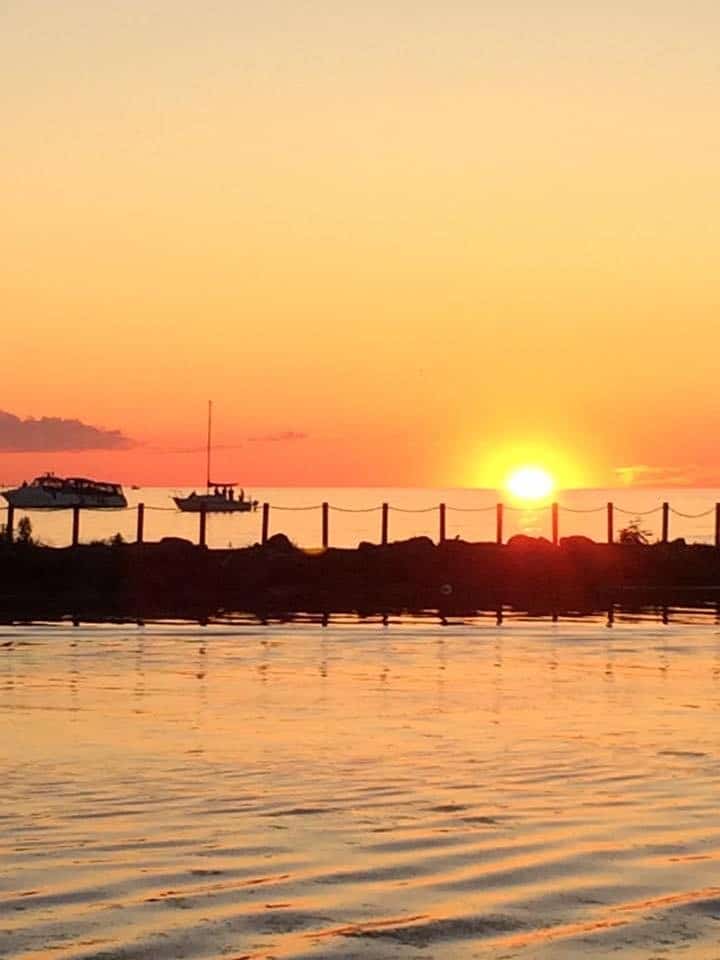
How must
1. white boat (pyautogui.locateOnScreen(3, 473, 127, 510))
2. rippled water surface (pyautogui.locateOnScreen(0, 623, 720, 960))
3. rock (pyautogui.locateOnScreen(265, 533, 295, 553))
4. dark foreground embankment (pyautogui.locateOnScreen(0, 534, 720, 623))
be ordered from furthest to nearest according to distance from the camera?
white boat (pyautogui.locateOnScreen(3, 473, 127, 510)) → rock (pyautogui.locateOnScreen(265, 533, 295, 553)) → dark foreground embankment (pyautogui.locateOnScreen(0, 534, 720, 623)) → rippled water surface (pyautogui.locateOnScreen(0, 623, 720, 960))

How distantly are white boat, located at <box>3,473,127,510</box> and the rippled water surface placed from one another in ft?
429

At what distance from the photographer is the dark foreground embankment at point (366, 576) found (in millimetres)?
38031

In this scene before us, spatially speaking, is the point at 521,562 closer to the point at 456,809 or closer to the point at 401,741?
the point at 401,741

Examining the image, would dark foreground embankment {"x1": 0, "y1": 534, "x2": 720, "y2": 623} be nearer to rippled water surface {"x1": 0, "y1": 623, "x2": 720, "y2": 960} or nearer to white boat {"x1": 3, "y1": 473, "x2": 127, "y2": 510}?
rippled water surface {"x1": 0, "y1": 623, "x2": 720, "y2": 960}

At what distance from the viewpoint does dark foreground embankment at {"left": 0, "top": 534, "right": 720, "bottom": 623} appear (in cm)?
3803

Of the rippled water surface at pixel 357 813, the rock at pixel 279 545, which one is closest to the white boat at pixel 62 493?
the rock at pixel 279 545

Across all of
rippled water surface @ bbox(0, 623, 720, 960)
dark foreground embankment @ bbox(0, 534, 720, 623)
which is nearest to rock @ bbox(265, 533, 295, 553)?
dark foreground embankment @ bbox(0, 534, 720, 623)

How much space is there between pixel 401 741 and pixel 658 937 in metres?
6.73

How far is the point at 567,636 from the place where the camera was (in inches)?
1048

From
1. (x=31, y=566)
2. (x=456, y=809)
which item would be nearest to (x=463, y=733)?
(x=456, y=809)

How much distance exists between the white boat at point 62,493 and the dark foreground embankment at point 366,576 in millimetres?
96687

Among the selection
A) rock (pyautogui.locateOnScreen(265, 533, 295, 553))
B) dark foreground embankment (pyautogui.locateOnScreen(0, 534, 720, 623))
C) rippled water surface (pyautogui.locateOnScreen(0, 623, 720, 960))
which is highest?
rock (pyautogui.locateOnScreen(265, 533, 295, 553))

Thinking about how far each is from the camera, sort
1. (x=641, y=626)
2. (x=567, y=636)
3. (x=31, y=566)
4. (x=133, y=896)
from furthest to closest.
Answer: (x=31, y=566)
(x=641, y=626)
(x=567, y=636)
(x=133, y=896)

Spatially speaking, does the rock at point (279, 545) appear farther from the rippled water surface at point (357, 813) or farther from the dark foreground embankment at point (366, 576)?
the rippled water surface at point (357, 813)
